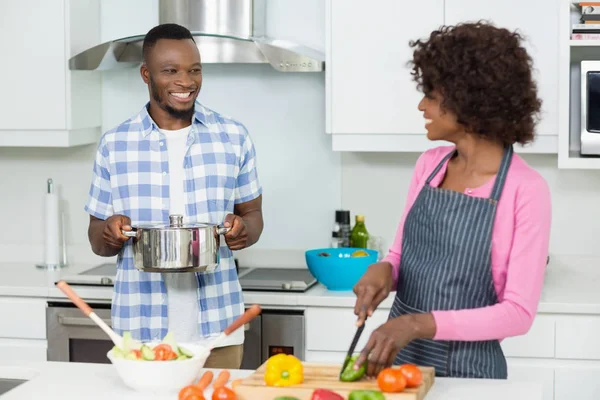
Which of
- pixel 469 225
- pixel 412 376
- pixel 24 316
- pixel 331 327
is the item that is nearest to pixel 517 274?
pixel 469 225

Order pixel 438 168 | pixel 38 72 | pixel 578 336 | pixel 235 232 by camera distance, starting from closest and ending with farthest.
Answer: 1. pixel 438 168
2. pixel 235 232
3. pixel 578 336
4. pixel 38 72

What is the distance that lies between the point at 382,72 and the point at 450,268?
1311mm

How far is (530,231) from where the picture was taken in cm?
185

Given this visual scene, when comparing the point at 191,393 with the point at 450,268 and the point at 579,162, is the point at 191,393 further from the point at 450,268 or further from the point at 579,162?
the point at 579,162

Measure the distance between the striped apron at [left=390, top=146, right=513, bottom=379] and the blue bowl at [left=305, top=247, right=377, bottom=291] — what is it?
99 cm

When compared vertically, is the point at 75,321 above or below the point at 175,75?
below

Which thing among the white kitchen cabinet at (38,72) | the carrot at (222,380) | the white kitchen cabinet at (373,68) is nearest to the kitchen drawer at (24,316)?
the white kitchen cabinet at (38,72)

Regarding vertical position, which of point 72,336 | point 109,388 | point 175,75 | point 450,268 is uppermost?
point 175,75

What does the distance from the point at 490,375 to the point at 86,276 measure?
5.60 feet

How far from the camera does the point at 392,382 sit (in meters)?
1.75

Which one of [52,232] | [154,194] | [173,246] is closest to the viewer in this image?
[173,246]

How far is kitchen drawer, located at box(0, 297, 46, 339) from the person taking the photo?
10.4 feet

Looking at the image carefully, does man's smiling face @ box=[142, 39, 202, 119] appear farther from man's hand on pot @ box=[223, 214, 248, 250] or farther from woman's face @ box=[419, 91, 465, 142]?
woman's face @ box=[419, 91, 465, 142]

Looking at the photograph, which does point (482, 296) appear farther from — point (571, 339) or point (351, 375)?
point (571, 339)
